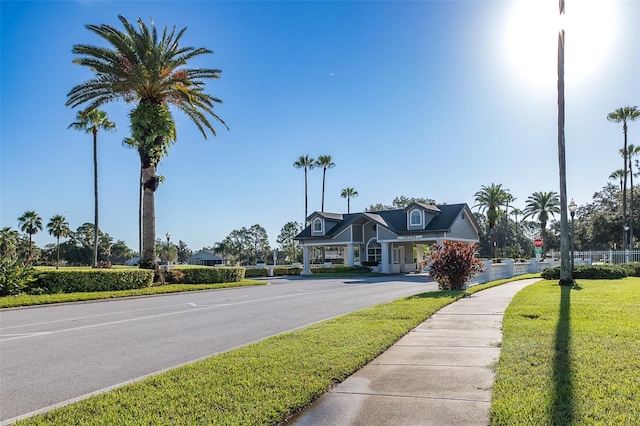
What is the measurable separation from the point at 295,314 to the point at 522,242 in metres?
94.3

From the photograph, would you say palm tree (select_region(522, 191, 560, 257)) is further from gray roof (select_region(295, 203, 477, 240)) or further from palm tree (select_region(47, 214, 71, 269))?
palm tree (select_region(47, 214, 71, 269))

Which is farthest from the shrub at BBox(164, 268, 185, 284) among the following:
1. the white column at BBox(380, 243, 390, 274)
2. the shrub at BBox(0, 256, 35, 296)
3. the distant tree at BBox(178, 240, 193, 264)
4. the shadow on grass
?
the distant tree at BBox(178, 240, 193, 264)

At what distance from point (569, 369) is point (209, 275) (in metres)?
22.3

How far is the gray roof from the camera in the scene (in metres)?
39.6

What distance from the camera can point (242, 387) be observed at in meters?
5.48

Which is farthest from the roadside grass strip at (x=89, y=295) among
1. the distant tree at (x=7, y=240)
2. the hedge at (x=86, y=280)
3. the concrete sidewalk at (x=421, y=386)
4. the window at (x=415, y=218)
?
the distant tree at (x=7, y=240)

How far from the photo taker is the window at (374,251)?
1762 inches

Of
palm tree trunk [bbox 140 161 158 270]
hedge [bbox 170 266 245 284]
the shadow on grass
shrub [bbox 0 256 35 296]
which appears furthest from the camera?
hedge [bbox 170 266 245 284]

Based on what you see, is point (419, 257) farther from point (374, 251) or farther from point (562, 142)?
point (562, 142)

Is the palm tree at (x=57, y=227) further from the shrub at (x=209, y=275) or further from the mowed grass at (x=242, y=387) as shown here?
the mowed grass at (x=242, y=387)

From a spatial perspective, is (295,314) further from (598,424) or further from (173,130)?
(173,130)

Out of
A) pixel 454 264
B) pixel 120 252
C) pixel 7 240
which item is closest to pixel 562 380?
pixel 454 264

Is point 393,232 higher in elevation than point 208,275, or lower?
higher

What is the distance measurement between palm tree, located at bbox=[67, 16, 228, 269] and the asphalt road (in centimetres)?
926
